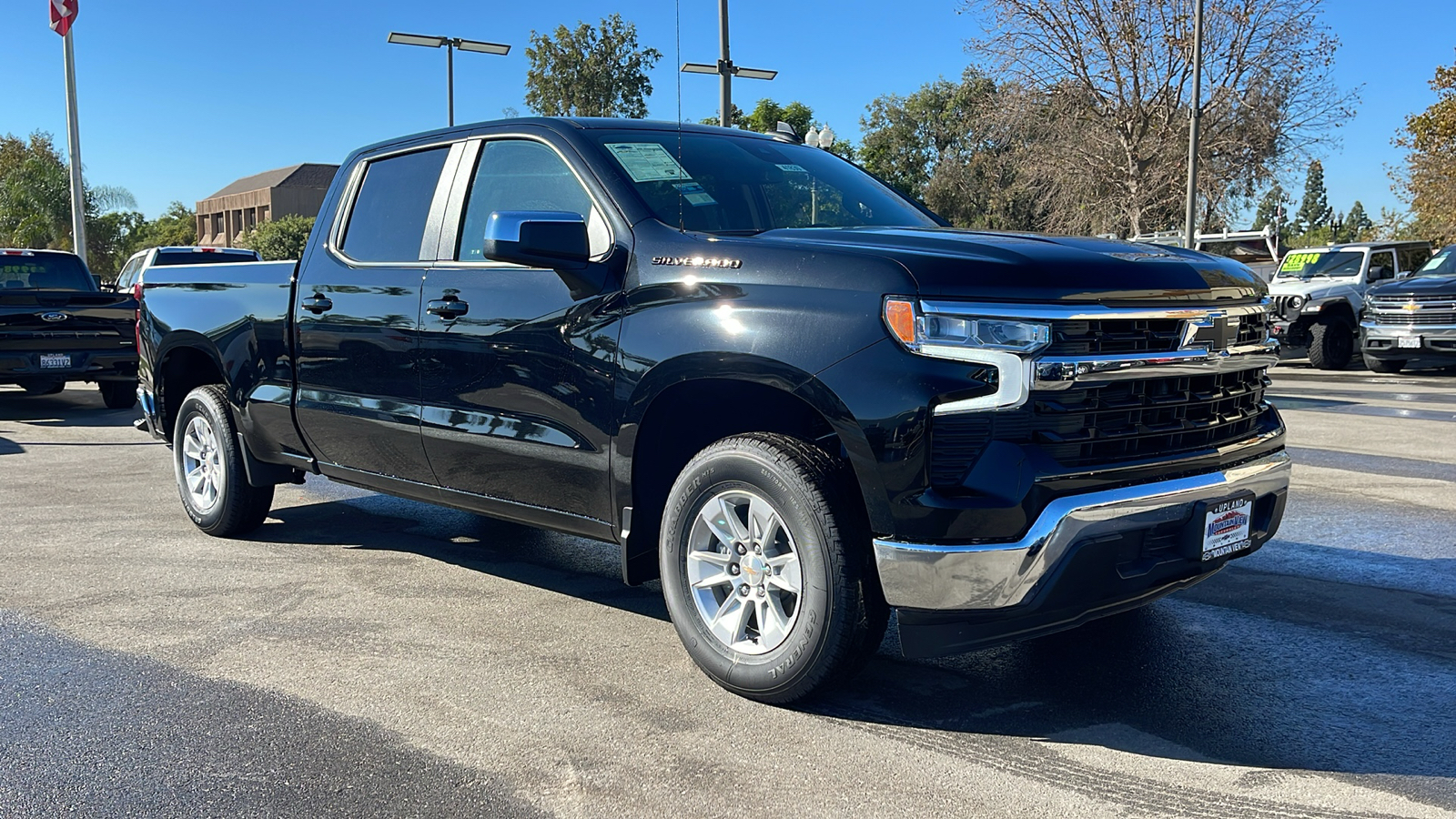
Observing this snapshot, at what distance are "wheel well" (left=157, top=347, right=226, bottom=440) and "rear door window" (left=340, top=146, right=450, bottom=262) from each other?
1.76 m

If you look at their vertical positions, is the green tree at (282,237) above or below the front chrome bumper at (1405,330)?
above

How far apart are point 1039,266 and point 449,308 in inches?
92.3

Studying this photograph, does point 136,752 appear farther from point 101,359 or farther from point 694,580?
point 101,359

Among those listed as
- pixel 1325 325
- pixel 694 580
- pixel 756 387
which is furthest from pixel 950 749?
pixel 1325 325

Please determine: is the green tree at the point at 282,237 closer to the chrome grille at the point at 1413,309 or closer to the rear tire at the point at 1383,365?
the rear tire at the point at 1383,365

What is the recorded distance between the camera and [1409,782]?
10.6 ft

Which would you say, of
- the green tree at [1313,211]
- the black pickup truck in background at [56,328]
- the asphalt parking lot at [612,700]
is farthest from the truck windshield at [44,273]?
the green tree at [1313,211]

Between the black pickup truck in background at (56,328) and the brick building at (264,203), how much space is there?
88.3 meters

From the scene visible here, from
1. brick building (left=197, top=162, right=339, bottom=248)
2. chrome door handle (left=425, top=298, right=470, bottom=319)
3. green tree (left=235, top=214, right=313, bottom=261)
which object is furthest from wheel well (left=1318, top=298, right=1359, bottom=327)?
brick building (left=197, top=162, right=339, bottom=248)

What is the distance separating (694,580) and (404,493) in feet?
5.93

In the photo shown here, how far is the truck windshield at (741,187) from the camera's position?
444 centimetres

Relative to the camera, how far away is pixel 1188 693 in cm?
396

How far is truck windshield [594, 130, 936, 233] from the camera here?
444 cm

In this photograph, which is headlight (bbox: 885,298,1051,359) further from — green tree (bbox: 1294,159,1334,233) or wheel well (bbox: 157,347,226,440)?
green tree (bbox: 1294,159,1334,233)
